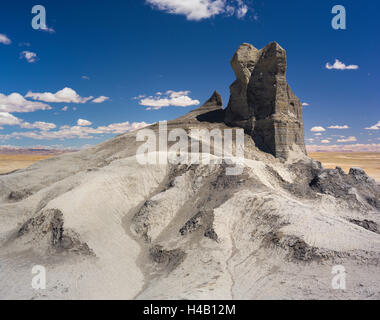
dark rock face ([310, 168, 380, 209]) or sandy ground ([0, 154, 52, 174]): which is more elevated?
sandy ground ([0, 154, 52, 174])

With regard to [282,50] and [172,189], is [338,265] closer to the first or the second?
[172,189]

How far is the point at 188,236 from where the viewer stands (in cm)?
1145

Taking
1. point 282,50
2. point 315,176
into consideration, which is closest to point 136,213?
point 315,176

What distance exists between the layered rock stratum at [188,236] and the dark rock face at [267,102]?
11.1ft

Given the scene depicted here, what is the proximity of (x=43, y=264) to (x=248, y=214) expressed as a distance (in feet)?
26.8

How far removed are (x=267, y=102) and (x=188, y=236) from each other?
42.8 feet

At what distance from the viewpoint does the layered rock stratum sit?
8469 millimetres

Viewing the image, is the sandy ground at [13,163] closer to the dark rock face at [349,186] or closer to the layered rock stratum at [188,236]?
the layered rock stratum at [188,236]

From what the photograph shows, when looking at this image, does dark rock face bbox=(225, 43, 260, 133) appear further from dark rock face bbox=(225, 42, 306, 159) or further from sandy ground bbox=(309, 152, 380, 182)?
sandy ground bbox=(309, 152, 380, 182)

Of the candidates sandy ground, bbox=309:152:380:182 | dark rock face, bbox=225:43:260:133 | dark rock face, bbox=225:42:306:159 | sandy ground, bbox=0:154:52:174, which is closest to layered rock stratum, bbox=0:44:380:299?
dark rock face, bbox=225:42:306:159

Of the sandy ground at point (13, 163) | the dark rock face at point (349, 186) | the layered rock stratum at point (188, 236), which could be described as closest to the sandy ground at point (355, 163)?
the dark rock face at point (349, 186)

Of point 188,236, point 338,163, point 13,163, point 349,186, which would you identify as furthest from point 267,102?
point 13,163

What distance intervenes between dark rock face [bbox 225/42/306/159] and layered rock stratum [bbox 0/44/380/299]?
3395 millimetres
